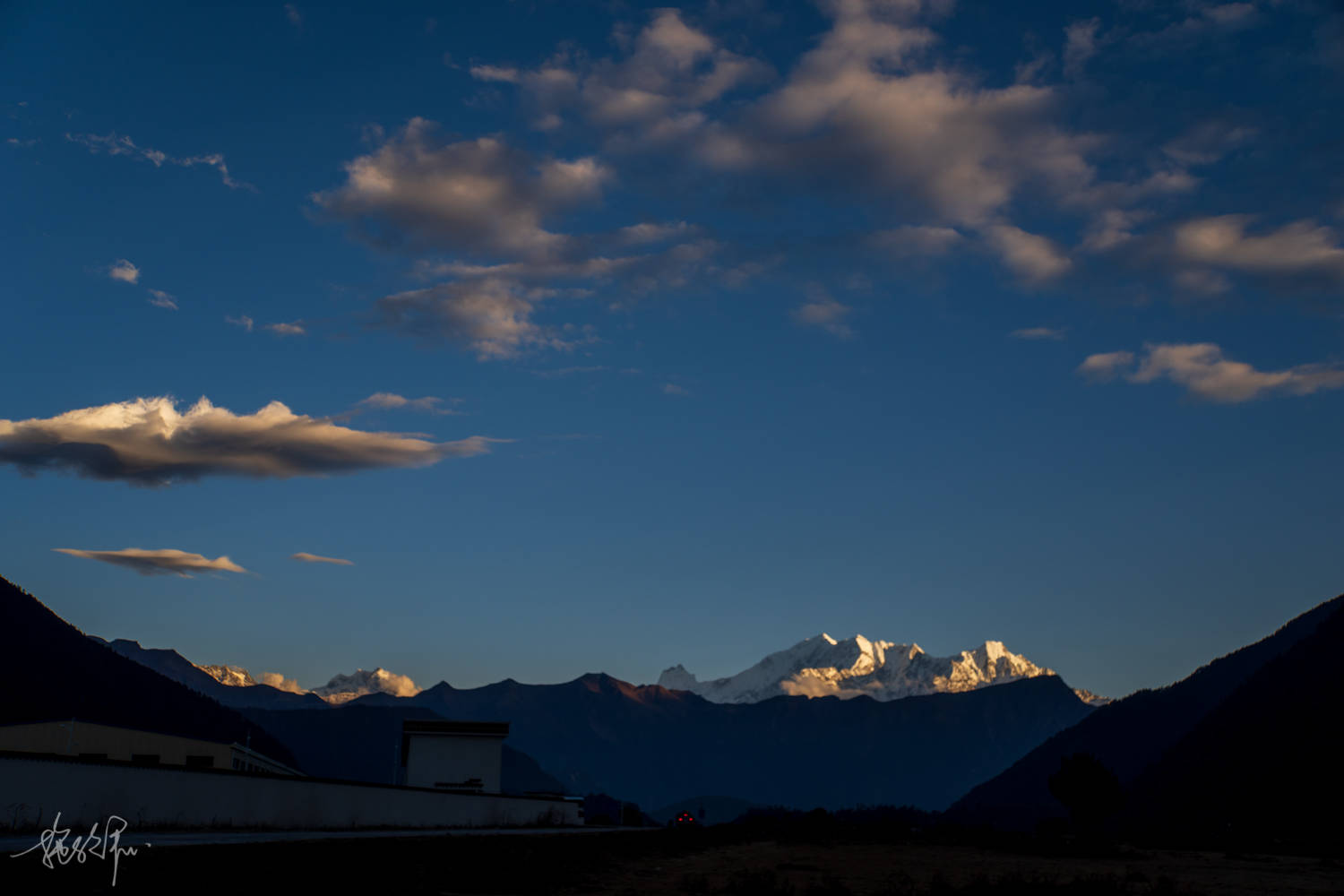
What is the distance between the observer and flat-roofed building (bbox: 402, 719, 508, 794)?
88125 millimetres

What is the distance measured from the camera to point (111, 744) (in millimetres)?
83500

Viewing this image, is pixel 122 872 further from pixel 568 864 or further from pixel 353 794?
pixel 353 794

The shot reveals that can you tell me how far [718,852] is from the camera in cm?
4606

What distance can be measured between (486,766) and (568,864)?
60.3m

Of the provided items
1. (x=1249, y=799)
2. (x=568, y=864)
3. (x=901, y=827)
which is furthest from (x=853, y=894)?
(x=1249, y=799)

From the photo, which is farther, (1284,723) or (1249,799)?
(1284,723)

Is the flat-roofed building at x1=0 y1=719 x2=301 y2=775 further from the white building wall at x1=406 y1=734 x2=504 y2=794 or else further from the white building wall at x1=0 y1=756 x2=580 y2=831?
the white building wall at x1=0 y1=756 x2=580 y2=831

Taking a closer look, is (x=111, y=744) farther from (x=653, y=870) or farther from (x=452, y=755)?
(x=653, y=870)

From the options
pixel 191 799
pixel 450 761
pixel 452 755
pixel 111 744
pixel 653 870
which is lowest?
pixel 653 870

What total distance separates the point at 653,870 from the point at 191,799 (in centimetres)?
1557

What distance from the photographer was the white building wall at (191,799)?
30250 millimetres

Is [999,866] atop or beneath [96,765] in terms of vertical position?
beneath
